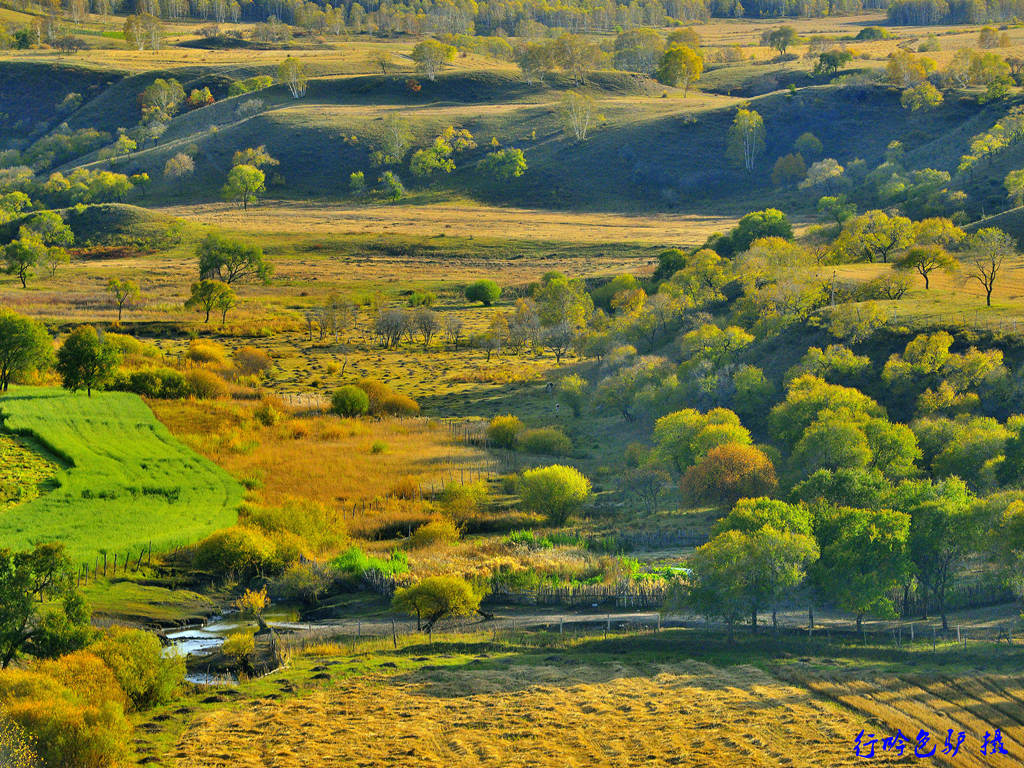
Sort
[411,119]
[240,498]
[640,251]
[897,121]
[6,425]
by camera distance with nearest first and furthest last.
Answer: [240,498]
[6,425]
[640,251]
[897,121]
[411,119]

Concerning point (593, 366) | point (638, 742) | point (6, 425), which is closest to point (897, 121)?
point (593, 366)

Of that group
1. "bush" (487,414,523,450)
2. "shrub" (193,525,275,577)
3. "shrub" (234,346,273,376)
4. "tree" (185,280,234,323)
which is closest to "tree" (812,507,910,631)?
"shrub" (193,525,275,577)

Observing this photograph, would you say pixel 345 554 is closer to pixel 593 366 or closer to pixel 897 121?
pixel 593 366

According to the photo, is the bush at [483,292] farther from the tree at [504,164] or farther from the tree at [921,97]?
the tree at [921,97]

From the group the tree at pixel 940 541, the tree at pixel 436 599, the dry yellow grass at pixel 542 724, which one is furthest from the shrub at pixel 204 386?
the tree at pixel 940 541

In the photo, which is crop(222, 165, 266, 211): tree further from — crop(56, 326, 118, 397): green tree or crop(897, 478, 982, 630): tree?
crop(897, 478, 982, 630): tree

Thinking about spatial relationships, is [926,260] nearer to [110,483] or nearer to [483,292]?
[483,292]
